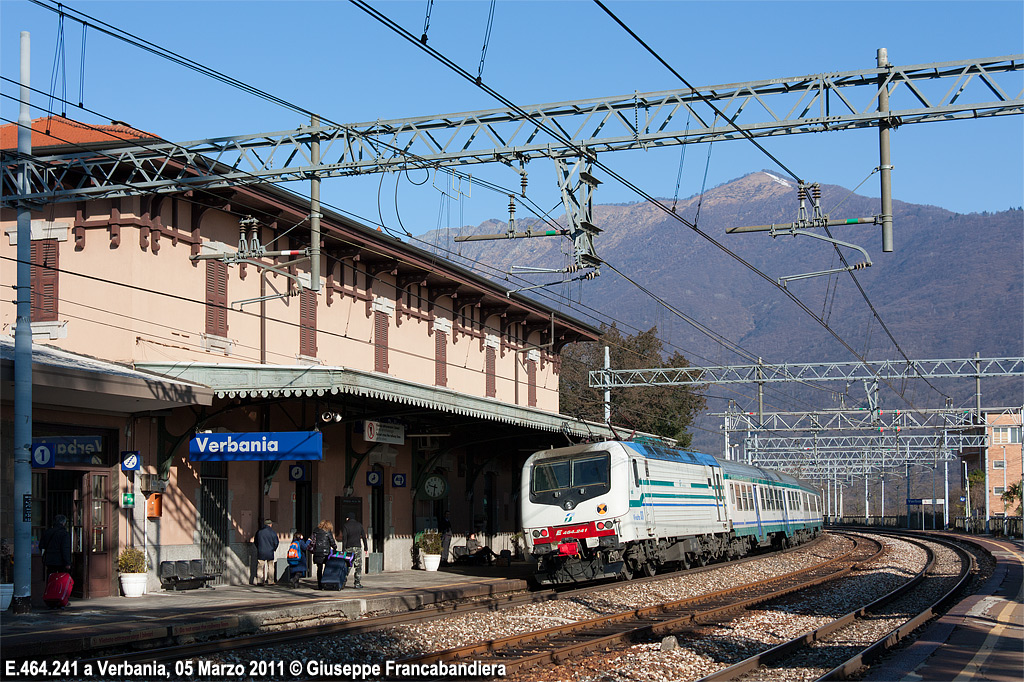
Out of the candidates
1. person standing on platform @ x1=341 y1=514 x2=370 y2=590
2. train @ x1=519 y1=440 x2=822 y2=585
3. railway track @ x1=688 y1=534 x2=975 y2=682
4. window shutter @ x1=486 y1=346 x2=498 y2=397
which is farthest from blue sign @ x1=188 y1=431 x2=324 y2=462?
window shutter @ x1=486 y1=346 x2=498 y2=397

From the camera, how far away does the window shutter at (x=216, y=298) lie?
21969 mm

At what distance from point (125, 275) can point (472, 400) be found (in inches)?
308

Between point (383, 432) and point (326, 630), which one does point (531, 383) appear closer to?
point (383, 432)

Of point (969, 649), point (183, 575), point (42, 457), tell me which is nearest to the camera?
point (969, 649)

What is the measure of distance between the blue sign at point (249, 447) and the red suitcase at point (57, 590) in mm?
3828

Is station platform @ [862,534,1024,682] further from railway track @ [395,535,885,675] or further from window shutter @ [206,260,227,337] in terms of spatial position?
window shutter @ [206,260,227,337]

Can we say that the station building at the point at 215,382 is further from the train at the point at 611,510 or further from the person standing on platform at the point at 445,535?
the train at the point at 611,510

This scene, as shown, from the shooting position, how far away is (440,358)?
31203mm

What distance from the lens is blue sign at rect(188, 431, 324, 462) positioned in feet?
64.5

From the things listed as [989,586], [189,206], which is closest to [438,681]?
[189,206]

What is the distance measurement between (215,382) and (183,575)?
358 cm

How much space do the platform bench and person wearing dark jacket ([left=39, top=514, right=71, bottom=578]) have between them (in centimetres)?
282

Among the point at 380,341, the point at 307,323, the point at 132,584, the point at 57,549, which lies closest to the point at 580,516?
the point at 307,323

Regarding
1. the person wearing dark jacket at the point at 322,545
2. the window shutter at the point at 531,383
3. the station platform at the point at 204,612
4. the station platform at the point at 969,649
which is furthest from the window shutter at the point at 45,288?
the window shutter at the point at 531,383
